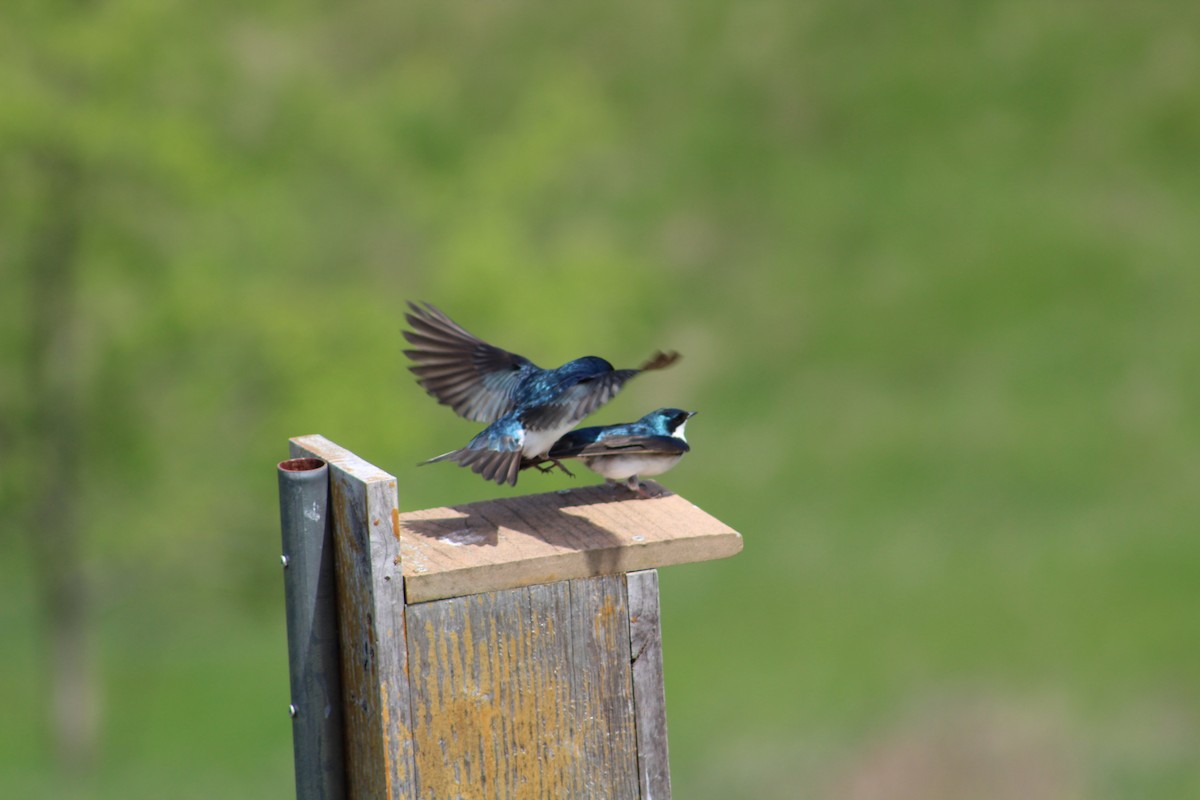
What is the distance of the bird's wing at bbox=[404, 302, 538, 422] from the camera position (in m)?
3.52

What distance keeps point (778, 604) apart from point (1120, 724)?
11.4ft

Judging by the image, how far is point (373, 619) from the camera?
264cm

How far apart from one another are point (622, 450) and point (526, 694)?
579 mm

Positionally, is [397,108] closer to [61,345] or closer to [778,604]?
[61,345]

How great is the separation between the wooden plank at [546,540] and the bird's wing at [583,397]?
190mm

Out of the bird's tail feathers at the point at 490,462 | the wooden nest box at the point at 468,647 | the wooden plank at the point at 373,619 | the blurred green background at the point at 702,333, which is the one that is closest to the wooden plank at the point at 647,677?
the wooden nest box at the point at 468,647

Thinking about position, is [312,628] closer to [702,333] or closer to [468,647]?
[468,647]

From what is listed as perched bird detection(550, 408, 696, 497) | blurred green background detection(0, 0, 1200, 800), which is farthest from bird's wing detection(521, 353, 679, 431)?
blurred green background detection(0, 0, 1200, 800)

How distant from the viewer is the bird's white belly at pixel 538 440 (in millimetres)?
3104

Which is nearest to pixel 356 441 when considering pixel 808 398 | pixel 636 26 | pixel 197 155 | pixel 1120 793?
pixel 197 155

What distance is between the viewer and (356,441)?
11.2 meters

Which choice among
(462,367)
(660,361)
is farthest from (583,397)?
(462,367)

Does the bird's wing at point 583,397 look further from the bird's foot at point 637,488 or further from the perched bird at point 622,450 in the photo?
the bird's foot at point 637,488

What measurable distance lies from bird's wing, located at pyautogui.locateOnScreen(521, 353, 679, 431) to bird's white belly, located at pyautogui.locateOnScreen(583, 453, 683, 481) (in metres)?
0.18
